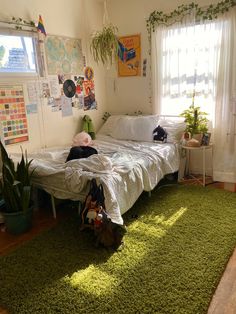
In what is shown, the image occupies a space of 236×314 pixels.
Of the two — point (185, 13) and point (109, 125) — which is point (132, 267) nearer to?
point (109, 125)

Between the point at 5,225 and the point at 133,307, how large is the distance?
153cm

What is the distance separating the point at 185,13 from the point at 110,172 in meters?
2.32

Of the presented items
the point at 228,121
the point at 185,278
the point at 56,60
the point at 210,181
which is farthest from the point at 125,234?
the point at 56,60

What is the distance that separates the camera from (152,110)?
12.8ft

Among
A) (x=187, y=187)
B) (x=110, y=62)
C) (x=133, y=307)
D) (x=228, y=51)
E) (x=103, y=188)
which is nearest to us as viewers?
(x=133, y=307)

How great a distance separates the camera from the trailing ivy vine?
3.12 m

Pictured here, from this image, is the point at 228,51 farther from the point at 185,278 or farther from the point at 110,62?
the point at 185,278

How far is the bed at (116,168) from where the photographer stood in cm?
236

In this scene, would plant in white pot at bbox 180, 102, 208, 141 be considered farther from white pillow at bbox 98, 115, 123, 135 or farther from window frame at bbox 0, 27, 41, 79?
window frame at bbox 0, 27, 41, 79

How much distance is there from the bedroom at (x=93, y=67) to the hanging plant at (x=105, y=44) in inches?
9.0

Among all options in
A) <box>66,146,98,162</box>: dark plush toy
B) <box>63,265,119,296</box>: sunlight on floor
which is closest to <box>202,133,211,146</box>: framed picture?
<box>66,146,98,162</box>: dark plush toy

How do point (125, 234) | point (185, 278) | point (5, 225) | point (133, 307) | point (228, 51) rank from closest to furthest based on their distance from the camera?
point (133, 307)
point (185, 278)
point (125, 234)
point (5, 225)
point (228, 51)

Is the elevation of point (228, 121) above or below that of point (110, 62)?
below

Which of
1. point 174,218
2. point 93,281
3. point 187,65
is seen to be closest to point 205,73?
point 187,65
